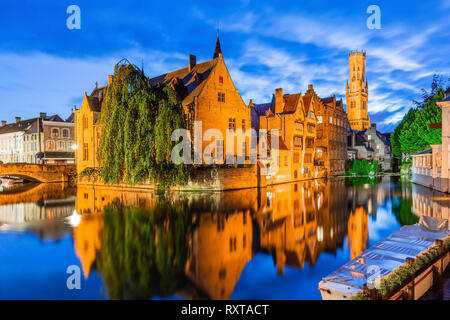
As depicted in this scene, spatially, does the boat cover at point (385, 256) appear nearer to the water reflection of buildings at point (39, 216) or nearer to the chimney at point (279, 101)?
the water reflection of buildings at point (39, 216)

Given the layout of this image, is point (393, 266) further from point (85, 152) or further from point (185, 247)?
point (85, 152)

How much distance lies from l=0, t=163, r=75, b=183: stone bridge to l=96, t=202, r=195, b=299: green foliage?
31.6 metres

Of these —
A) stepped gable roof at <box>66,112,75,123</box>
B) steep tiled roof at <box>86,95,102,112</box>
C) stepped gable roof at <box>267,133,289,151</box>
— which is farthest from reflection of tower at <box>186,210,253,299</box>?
stepped gable roof at <box>66,112,75,123</box>

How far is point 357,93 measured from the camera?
140 meters

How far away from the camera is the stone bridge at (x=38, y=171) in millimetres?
42125

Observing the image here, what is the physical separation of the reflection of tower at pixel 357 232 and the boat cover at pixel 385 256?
4.15 feet

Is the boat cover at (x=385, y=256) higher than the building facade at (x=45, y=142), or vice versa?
the building facade at (x=45, y=142)

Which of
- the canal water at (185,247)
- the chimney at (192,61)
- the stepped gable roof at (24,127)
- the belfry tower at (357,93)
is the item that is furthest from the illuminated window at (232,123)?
the belfry tower at (357,93)

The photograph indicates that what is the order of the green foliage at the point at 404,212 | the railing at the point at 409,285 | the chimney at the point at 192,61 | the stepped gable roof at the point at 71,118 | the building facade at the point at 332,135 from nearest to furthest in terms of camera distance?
the railing at the point at 409,285, the green foliage at the point at 404,212, the chimney at the point at 192,61, the building facade at the point at 332,135, the stepped gable roof at the point at 71,118

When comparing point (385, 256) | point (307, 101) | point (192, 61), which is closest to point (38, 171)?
point (192, 61)

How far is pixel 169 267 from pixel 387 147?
91.3 metres

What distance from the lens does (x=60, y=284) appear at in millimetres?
8609
